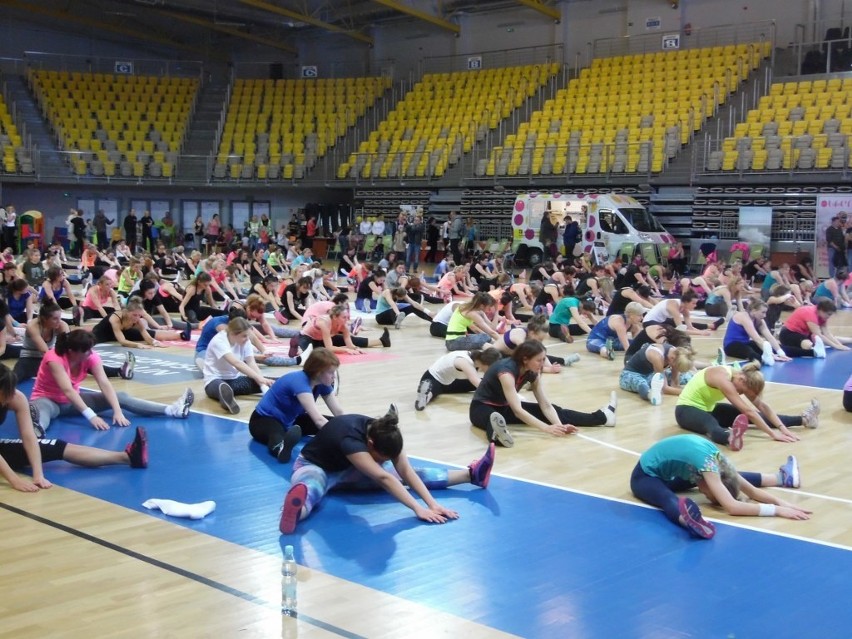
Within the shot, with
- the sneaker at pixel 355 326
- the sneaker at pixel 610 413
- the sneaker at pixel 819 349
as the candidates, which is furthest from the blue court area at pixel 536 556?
the sneaker at pixel 819 349

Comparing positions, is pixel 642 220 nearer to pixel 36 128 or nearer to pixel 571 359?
pixel 571 359

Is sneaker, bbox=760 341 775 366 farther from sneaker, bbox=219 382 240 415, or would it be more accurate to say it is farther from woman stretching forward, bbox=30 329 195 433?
woman stretching forward, bbox=30 329 195 433

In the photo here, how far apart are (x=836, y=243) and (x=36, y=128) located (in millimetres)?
26151

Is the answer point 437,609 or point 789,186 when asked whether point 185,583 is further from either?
point 789,186

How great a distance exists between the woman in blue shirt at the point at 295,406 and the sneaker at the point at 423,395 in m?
1.75

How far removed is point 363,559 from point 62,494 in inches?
94.0

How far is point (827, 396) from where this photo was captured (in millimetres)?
11125

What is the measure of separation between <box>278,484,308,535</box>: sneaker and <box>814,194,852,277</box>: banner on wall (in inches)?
846

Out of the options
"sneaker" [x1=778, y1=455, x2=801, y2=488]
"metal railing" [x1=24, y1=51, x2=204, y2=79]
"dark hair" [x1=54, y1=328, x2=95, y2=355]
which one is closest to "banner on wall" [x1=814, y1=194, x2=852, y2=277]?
"sneaker" [x1=778, y1=455, x2=801, y2=488]

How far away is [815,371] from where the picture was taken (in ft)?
42.3

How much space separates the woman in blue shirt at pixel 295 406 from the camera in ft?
24.9

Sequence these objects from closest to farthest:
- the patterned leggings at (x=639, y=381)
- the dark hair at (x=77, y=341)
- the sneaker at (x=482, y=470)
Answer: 1. the sneaker at (x=482, y=470)
2. the dark hair at (x=77, y=341)
3. the patterned leggings at (x=639, y=381)

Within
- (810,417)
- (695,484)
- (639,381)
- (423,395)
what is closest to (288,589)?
(695,484)

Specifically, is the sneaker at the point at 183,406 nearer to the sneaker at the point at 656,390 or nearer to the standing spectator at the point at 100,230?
the sneaker at the point at 656,390
